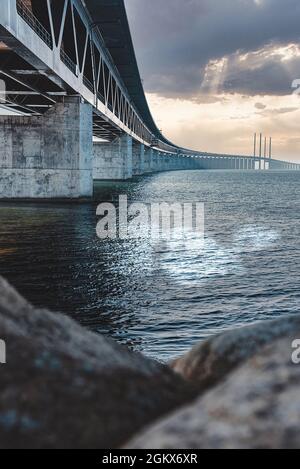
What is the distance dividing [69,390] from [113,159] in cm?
6870

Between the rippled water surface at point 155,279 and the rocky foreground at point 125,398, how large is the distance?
15.8 ft

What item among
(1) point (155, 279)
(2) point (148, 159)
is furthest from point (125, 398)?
(2) point (148, 159)

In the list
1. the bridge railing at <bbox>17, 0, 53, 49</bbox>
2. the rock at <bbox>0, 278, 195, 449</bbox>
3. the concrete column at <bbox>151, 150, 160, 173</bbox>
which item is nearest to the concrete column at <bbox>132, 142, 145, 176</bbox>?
the concrete column at <bbox>151, 150, 160, 173</bbox>

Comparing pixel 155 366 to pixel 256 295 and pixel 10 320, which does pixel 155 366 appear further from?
pixel 256 295

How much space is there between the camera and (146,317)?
8.95m

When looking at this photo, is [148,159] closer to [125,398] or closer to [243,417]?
[125,398]

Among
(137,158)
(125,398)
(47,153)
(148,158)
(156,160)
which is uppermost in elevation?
(156,160)

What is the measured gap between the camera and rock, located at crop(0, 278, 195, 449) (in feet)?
5.70

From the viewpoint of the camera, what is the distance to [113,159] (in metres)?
69.3

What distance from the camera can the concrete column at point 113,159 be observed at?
224ft

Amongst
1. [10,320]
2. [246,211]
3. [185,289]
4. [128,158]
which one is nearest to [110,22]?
[246,211]

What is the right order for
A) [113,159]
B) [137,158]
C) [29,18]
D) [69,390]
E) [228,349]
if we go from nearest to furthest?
[69,390], [228,349], [29,18], [113,159], [137,158]
